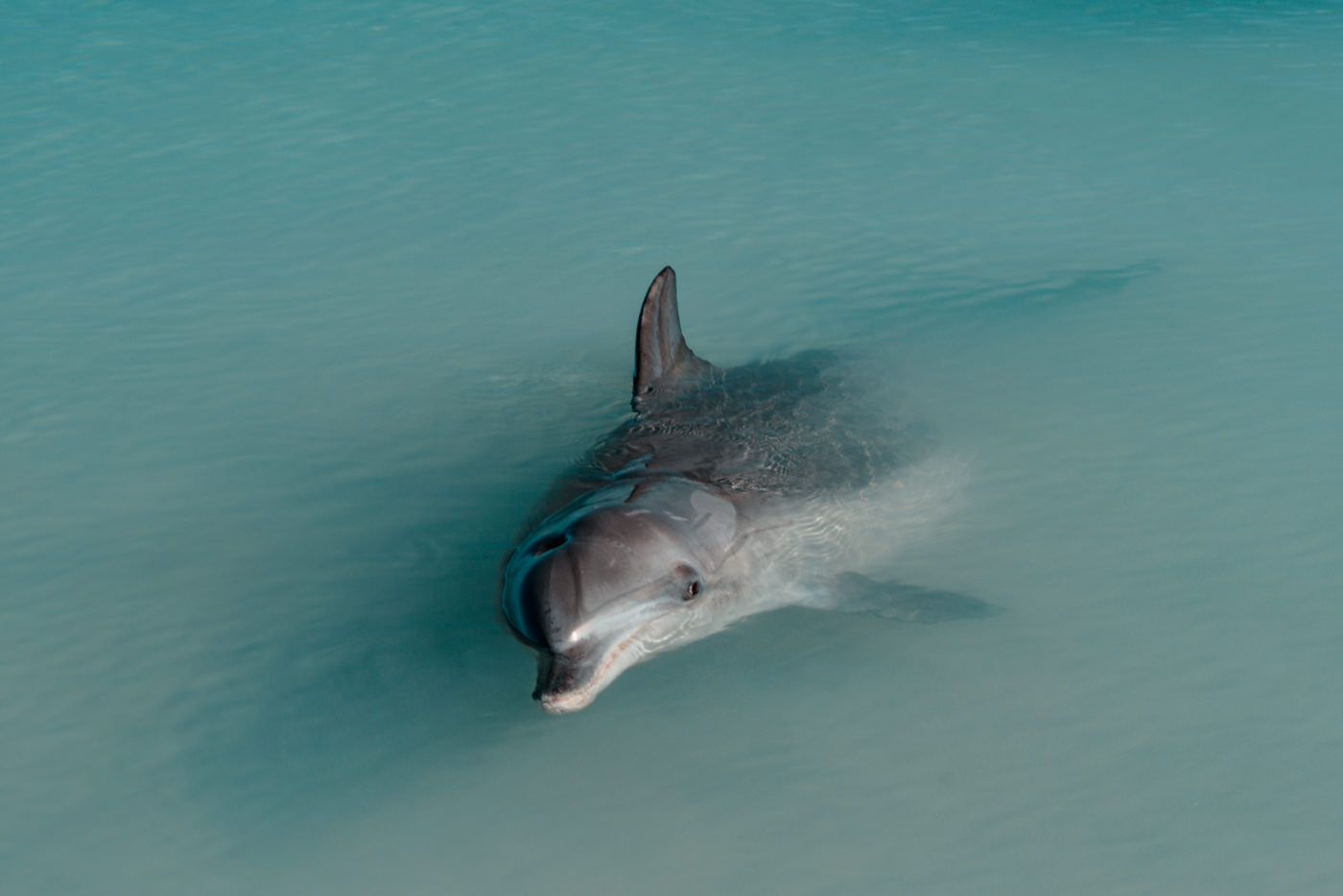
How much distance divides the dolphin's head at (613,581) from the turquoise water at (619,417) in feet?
1.63

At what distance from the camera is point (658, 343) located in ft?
25.9

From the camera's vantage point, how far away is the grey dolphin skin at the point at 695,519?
5266 mm

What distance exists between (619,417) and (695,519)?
2.37m

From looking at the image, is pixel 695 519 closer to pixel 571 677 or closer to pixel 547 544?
pixel 547 544

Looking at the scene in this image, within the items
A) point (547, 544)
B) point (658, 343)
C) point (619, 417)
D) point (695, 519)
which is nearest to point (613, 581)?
point (547, 544)

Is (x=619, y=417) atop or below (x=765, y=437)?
below

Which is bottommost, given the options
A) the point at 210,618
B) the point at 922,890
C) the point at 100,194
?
the point at 922,890

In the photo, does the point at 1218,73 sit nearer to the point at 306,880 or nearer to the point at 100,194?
the point at 100,194

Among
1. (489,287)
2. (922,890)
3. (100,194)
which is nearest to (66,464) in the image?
(489,287)

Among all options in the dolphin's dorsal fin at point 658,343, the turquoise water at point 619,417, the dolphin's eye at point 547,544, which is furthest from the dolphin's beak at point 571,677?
the dolphin's dorsal fin at point 658,343

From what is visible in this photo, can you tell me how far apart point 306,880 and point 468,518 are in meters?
2.80

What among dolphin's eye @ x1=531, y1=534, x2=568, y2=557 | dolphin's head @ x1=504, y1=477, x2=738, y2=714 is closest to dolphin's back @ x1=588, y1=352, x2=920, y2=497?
dolphin's head @ x1=504, y1=477, x2=738, y2=714

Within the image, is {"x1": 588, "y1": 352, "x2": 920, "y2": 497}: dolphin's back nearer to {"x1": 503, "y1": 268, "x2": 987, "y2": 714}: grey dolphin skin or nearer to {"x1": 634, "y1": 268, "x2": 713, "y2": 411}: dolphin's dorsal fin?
{"x1": 503, "y1": 268, "x2": 987, "y2": 714}: grey dolphin skin

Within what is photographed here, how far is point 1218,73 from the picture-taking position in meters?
15.8
